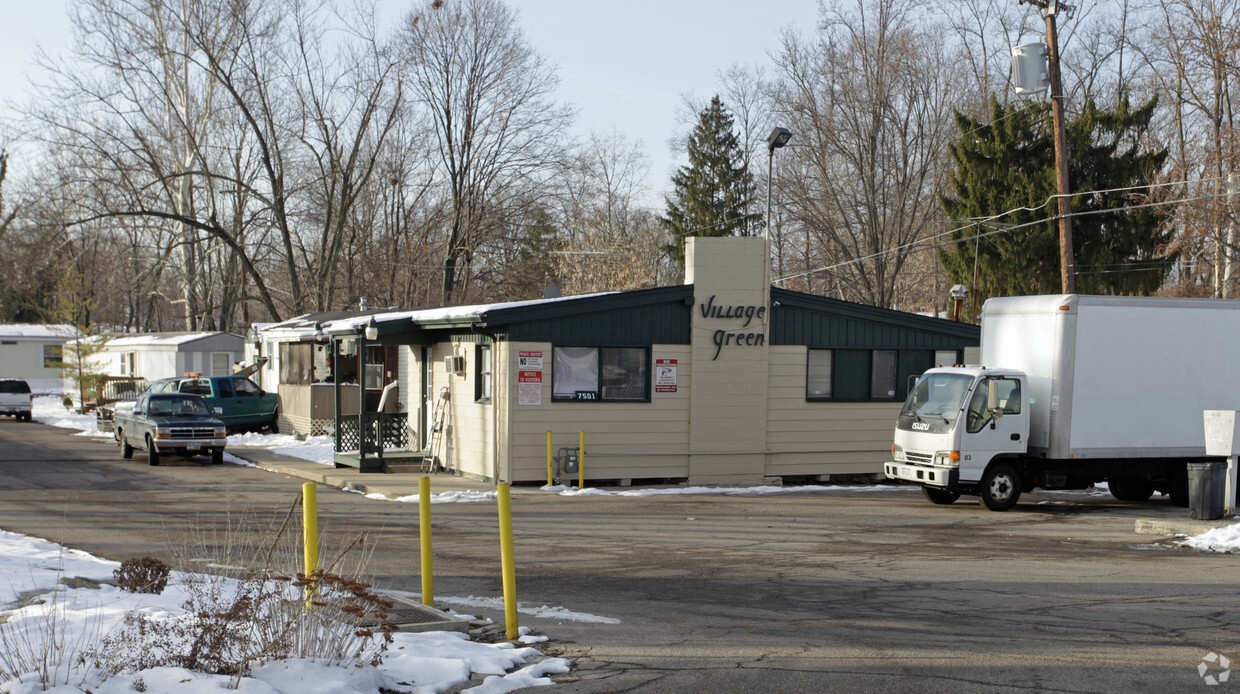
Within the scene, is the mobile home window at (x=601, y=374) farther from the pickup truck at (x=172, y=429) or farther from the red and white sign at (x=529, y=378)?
the pickup truck at (x=172, y=429)

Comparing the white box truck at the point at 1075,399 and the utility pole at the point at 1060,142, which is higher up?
the utility pole at the point at 1060,142

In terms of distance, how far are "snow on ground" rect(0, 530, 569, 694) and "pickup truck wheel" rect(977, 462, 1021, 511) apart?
430 inches

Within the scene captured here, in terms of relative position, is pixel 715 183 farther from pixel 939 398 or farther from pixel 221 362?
pixel 939 398

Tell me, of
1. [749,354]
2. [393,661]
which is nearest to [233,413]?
[749,354]

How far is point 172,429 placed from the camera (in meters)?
23.5

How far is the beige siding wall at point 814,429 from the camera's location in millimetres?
20516

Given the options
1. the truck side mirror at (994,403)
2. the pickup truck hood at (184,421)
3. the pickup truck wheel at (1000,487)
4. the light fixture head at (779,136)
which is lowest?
the pickup truck wheel at (1000,487)

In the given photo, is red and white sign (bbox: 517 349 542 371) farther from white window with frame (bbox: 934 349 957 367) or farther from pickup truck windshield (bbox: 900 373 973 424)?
white window with frame (bbox: 934 349 957 367)

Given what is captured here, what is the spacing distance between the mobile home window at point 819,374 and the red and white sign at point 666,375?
2.90 m

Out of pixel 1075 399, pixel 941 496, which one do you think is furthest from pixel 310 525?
pixel 1075 399

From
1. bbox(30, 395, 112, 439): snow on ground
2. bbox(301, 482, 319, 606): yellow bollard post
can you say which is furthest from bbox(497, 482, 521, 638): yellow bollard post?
bbox(30, 395, 112, 439): snow on ground

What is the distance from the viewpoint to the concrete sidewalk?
18.3 m

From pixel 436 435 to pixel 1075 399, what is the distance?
12116 mm

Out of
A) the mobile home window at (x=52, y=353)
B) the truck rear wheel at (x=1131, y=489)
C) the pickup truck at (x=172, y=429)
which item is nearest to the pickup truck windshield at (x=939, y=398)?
the truck rear wheel at (x=1131, y=489)
